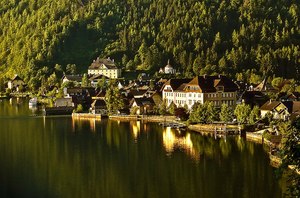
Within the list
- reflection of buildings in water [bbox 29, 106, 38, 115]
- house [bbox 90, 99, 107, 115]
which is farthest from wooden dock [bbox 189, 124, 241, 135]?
reflection of buildings in water [bbox 29, 106, 38, 115]

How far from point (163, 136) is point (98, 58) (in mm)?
57449

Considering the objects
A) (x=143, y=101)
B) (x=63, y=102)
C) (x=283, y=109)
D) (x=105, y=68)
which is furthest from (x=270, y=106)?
(x=105, y=68)

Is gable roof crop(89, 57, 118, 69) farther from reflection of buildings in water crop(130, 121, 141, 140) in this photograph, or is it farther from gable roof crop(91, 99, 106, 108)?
reflection of buildings in water crop(130, 121, 141, 140)

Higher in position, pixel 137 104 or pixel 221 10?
pixel 221 10

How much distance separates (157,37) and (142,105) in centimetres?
4779

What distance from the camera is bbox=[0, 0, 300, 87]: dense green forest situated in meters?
85.2

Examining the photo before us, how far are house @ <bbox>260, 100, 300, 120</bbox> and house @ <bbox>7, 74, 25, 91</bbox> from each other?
57.5 metres

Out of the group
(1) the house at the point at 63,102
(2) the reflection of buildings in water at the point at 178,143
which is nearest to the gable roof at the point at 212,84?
(2) the reflection of buildings in water at the point at 178,143

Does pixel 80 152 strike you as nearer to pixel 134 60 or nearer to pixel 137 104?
pixel 137 104

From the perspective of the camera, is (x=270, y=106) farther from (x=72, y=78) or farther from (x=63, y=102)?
(x=72, y=78)

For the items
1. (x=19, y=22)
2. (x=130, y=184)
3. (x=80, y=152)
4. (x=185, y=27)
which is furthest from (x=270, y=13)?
(x=130, y=184)

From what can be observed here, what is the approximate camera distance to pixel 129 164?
95.8 feet

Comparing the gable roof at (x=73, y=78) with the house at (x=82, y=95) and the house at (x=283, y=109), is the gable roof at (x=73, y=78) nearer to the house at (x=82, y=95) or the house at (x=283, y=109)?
the house at (x=82, y=95)

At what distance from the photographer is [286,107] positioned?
41.5 meters
